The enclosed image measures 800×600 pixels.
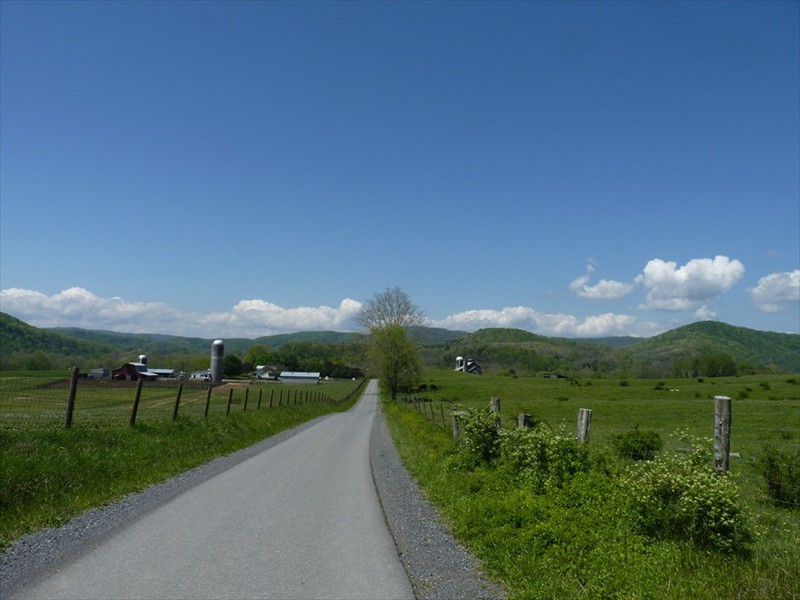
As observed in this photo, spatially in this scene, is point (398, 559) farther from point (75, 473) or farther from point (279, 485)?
point (75, 473)

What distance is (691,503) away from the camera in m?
6.25

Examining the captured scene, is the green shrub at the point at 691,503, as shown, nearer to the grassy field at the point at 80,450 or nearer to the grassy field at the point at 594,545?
the grassy field at the point at 594,545

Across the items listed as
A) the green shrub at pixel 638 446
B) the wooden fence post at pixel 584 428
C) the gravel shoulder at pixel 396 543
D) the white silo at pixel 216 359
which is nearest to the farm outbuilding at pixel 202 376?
the white silo at pixel 216 359

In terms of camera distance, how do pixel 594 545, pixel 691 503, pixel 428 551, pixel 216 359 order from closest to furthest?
pixel 691 503 → pixel 594 545 → pixel 428 551 → pixel 216 359

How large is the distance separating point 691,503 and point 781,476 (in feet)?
18.1

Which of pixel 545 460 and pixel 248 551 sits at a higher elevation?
pixel 545 460

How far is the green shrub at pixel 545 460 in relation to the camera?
9227 millimetres

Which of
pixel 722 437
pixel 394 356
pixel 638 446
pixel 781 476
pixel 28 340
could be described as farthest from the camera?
pixel 28 340

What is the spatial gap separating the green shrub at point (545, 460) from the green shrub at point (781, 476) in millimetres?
3527

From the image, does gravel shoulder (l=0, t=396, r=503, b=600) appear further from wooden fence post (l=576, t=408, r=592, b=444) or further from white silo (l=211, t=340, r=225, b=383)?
white silo (l=211, t=340, r=225, b=383)

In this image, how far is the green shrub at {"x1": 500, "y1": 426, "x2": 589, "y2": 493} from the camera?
9227 millimetres

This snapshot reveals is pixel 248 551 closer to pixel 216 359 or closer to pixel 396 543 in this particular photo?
pixel 396 543

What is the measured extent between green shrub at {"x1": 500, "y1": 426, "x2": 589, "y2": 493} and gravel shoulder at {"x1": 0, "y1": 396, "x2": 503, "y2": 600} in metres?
1.72

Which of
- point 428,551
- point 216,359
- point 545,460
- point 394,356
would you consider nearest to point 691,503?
point 428,551
